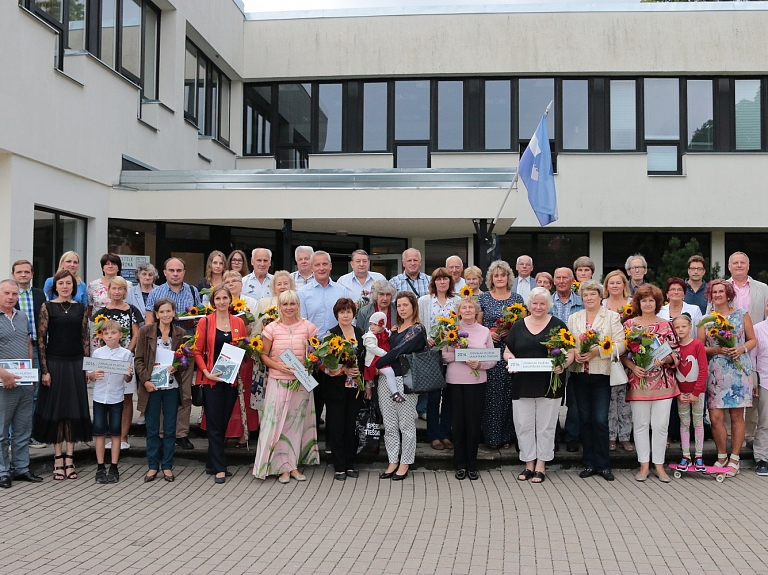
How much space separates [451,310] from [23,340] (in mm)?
4282

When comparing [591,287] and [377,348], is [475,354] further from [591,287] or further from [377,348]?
[591,287]

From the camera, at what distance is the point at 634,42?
17.6 meters

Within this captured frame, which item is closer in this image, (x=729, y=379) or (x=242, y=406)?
Result: (x=729, y=379)

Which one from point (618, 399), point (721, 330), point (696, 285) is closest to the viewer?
point (721, 330)

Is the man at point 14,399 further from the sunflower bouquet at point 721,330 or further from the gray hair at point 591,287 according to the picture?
the sunflower bouquet at point 721,330

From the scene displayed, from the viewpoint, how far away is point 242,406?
759 centimetres

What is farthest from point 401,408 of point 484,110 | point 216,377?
point 484,110

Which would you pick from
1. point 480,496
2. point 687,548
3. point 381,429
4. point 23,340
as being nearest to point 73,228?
point 23,340

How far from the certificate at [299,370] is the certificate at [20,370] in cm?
233

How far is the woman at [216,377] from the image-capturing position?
22.9ft

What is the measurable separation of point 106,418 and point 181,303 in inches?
59.0

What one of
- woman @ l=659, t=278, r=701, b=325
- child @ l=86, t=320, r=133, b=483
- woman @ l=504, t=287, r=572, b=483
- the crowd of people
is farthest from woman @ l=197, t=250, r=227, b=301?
woman @ l=659, t=278, r=701, b=325

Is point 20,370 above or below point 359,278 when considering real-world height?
below

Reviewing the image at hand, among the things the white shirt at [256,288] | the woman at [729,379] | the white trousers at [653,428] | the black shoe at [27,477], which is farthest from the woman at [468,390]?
the black shoe at [27,477]
